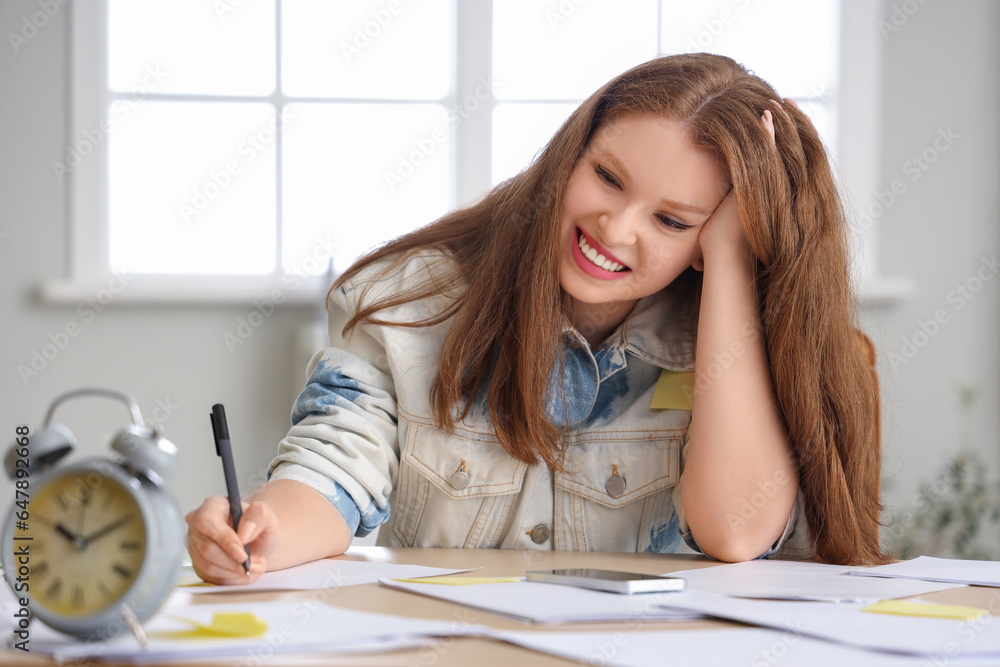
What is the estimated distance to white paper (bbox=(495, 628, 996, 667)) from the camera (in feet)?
1.63

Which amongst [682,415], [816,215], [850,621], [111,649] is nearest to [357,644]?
[111,649]

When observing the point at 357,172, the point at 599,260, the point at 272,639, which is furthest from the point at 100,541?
the point at 357,172

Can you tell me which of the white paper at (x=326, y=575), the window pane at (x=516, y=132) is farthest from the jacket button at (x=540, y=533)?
the window pane at (x=516, y=132)

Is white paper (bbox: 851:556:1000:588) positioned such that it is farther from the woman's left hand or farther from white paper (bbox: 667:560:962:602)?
the woman's left hand

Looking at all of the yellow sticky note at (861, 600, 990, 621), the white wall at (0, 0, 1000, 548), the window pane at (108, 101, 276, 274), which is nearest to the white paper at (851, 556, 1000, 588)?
the yellow sticky note at (861, 600, 990, 621)

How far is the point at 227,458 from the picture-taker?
27.5 inches

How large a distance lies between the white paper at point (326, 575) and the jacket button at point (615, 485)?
357mm

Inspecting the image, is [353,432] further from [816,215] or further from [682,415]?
[816,215]

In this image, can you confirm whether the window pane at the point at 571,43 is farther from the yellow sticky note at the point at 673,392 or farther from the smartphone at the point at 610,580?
the smartphone at the point at 610,580

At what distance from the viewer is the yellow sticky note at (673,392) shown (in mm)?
1154

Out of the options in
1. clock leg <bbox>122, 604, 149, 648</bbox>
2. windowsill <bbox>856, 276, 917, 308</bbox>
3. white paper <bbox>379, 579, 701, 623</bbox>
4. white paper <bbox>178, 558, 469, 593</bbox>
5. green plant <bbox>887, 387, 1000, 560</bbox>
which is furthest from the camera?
windowsill <bbox>856, 276, 917, 308</bbox>

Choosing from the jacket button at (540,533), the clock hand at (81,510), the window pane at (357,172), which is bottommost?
the jacket button at (540,533)

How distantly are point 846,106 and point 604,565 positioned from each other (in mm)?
2046

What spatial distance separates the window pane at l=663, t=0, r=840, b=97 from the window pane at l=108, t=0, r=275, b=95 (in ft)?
3.97
